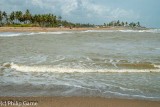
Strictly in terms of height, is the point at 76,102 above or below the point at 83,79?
Answer: above

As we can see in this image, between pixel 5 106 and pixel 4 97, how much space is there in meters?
0.97

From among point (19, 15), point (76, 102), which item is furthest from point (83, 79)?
point (19, 15)

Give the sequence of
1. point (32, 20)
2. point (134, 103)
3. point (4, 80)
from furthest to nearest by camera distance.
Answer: point (32, 20) < point (4, 80) < point (134, 103)

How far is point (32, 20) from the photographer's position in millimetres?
115750

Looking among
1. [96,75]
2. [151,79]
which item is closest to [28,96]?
[96,75]

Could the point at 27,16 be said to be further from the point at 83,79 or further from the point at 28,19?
the point at 83,79

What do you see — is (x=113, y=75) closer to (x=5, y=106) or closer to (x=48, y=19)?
(x=5, y=106)

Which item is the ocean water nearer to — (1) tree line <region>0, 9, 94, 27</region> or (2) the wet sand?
(2) the wet sand

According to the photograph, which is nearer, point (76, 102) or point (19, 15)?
point (76, 102)

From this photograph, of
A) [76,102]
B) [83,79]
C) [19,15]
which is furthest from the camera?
[19,15]

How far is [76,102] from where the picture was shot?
7438 mm

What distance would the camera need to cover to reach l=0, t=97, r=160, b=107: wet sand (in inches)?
283

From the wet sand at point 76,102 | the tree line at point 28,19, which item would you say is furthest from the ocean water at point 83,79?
the tree line at point 28,19

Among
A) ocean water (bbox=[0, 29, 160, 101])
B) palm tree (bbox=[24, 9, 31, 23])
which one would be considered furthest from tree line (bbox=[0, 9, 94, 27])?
ocean water (bbox=[0, 29, 160, 101])
